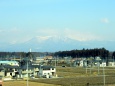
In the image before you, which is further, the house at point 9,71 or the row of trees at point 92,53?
the row of trees at point 92,53

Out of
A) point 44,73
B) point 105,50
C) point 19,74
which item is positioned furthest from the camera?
point 105,50

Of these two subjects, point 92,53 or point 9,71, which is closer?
point 9,71

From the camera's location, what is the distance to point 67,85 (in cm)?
3080

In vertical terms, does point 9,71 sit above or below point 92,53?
below

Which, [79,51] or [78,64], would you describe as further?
[79,51]

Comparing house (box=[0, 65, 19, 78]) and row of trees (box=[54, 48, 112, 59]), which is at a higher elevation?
row of trees (box=[54, 48, 112, 59])

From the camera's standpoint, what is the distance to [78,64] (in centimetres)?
9006

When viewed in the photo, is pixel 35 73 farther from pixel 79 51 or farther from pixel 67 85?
pixel 79 51

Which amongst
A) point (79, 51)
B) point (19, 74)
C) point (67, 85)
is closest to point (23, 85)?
point (67, 85)

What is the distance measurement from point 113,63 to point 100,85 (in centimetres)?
6137

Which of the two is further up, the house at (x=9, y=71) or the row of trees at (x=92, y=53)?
the row of trees at (x=92, y=53)

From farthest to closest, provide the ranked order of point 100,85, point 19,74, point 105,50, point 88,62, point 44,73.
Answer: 1. point 105,50
2. point 88,62
3. point 44,73
4. point 19,74
5. point 100,85

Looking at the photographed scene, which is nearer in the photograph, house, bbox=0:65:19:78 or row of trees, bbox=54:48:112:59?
house, bbox=0:65:19:78

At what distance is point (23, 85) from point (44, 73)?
21.7m
